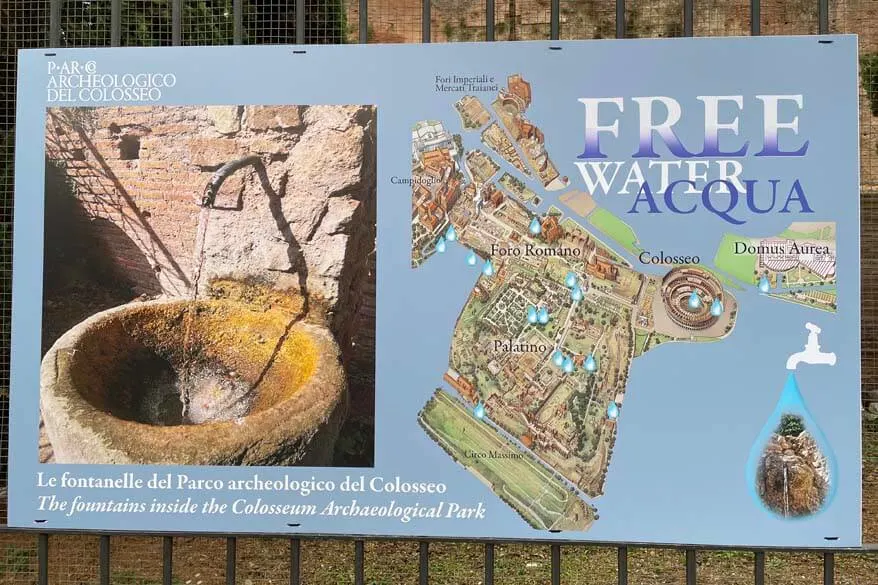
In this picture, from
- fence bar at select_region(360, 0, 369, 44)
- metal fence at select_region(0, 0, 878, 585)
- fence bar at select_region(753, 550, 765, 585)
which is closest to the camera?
fence bar at select_region(753, 550, 765, 585)

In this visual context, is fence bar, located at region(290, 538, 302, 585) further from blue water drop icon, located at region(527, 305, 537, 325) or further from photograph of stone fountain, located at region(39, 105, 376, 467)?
blue water drop icon, located at region(527, 305, 537, 325)

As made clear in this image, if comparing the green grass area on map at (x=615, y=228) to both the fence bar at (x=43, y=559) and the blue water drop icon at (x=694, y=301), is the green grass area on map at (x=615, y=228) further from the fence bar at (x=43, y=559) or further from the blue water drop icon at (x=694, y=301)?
the fence bar at (x=43, y=559)

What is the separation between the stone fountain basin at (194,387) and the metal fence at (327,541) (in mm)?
413

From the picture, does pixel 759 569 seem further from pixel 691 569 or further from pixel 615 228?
pixel 615 228

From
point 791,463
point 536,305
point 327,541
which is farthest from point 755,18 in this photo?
point 327,541

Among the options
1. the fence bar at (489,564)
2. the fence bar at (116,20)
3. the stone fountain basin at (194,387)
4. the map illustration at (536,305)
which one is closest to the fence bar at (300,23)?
the map illustration at (536,305)

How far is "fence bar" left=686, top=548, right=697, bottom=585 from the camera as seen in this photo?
254cm

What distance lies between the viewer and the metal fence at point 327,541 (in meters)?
2.91

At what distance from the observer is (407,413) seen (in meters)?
2.61

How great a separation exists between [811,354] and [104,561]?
9.89ft

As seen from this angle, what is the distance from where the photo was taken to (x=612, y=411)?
2.58m

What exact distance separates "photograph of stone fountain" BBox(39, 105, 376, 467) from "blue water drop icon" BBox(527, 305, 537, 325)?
2.11 feet

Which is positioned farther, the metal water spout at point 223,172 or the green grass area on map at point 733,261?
the metal water spout at point 223,172

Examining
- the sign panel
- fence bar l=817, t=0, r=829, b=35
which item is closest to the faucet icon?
the sign panel
